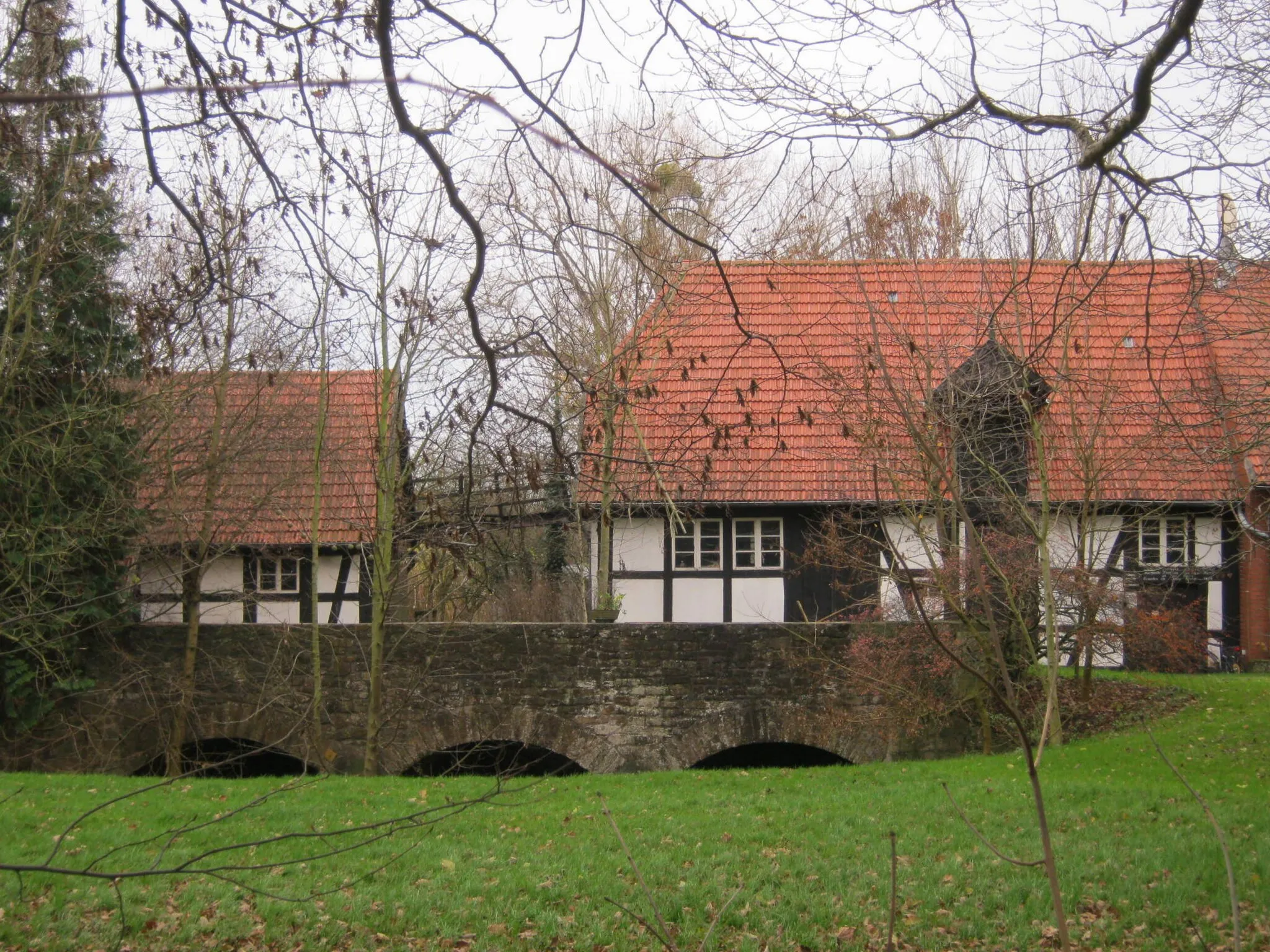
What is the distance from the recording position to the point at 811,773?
37.8ft

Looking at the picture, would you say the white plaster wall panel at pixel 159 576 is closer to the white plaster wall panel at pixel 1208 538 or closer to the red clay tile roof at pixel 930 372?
the red clay tile roof at pixel 930 372

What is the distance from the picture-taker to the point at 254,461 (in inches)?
546

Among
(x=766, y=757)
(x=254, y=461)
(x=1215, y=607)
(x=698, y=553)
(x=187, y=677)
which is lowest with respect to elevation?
(x=766, y=757)

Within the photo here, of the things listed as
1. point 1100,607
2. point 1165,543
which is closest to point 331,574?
point 1100,607

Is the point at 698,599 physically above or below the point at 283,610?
above

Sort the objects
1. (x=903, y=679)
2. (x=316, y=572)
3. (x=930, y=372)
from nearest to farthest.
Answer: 1. (x=930, y=372)
2. (x=903, y=679)
3. (x=316, y=572)

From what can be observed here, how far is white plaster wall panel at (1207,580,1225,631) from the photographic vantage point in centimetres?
1552

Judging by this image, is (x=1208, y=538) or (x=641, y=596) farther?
(x=1208, y=538)

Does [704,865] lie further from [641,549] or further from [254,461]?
[254,461]

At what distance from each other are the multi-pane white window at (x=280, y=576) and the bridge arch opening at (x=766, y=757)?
5.84m

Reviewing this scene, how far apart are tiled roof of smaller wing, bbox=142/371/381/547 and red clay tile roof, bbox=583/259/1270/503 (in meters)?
3.35

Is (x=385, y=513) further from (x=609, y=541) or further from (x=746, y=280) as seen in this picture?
(x=746, y=280)

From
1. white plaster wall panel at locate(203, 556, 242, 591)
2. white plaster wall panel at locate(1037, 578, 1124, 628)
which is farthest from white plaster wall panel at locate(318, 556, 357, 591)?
white plaster wall panel at locate(1037, 578, 1124, 628)

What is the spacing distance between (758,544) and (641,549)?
4.94ft
